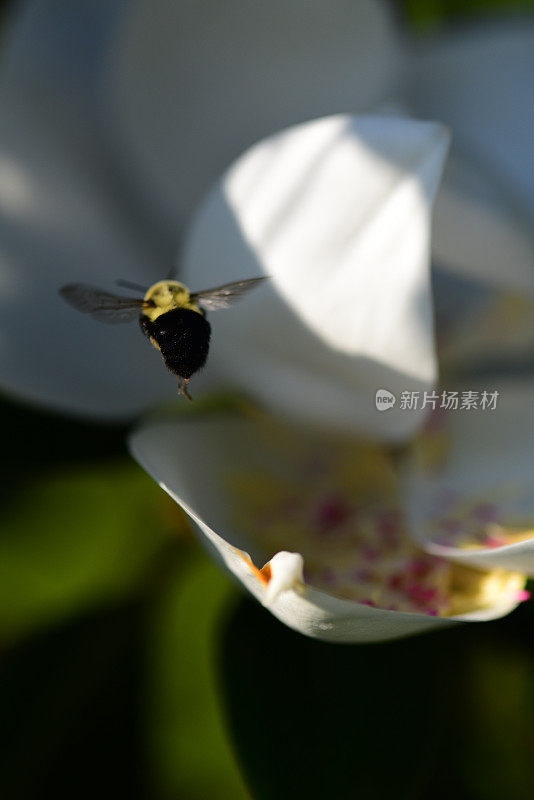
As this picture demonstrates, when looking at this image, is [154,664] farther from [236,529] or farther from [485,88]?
[485,88]

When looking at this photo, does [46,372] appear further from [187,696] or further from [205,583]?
[187,696]

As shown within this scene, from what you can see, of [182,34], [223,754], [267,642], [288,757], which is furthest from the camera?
[223,754]

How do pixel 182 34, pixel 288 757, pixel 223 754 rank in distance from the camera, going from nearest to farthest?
pixel 288 757
pixel 182 34
pixel 223 754

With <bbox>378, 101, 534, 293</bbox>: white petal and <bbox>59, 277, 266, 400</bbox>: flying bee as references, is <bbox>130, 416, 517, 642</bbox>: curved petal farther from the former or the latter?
<bbox>378, 101, 534, 293</bbox>: white petal

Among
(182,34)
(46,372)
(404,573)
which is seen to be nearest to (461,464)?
(404,573)

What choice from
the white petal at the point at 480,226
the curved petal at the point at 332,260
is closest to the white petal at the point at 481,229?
the white petal at the point at 480,226

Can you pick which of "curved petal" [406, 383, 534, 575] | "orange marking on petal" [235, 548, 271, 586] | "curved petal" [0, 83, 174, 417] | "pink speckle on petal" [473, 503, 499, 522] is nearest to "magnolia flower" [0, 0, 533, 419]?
"curved petal" [0, 83, 174, 417]

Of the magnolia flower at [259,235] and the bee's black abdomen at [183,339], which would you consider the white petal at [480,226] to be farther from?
the bee's black abdomen at [183,339]

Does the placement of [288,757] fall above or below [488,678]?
below
